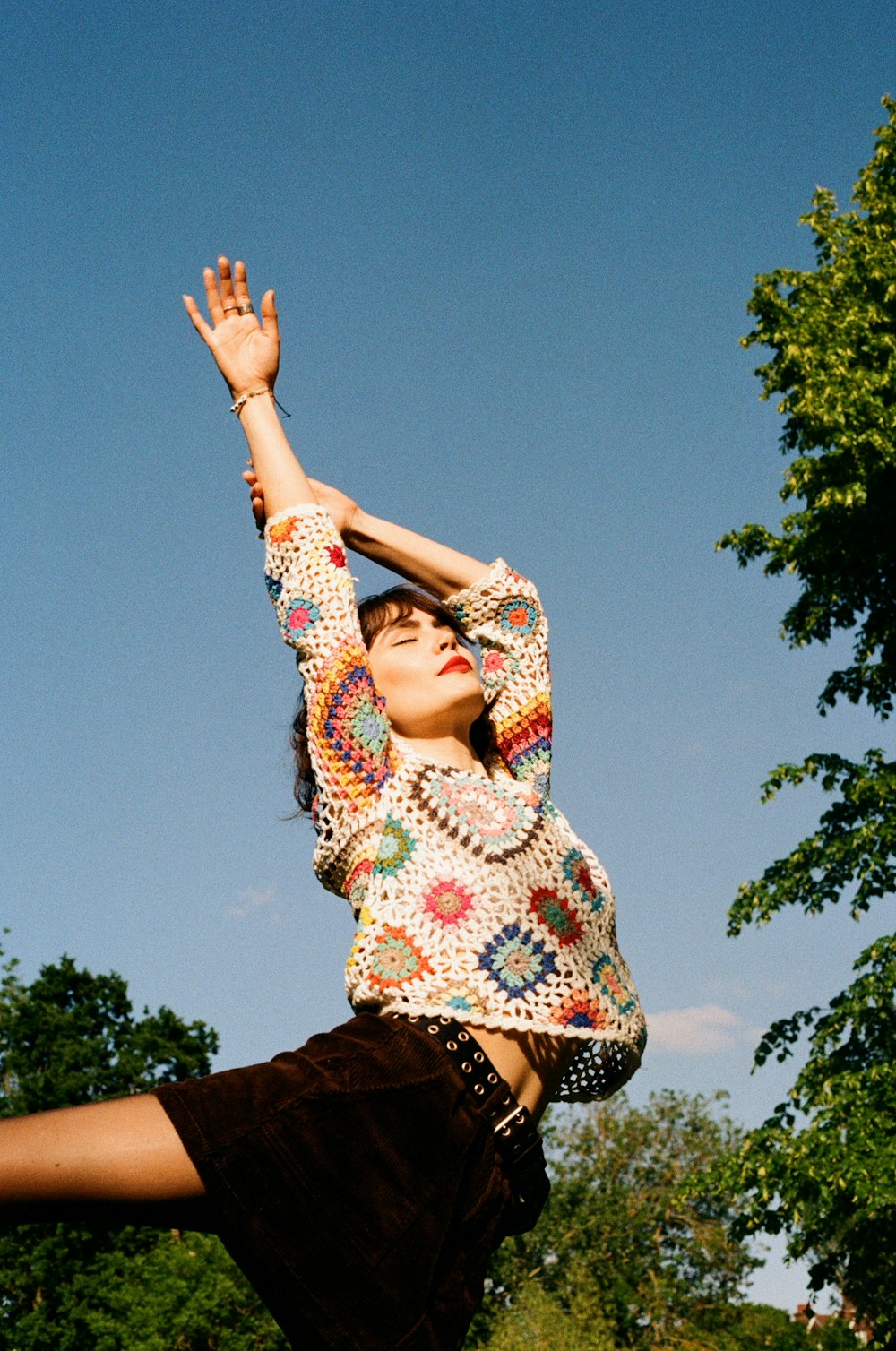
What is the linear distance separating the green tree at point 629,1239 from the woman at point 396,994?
1267 inches

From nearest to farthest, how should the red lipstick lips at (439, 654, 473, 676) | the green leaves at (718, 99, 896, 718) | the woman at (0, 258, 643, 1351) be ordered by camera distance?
the woman at (0, 258, 643, 1351), the red lipstick lips at (439, 654, 473, 676), the green leaves at (718, 99, 896, 718)

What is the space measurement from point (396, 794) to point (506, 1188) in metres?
0.84

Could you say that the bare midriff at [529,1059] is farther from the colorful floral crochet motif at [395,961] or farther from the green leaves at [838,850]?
the green leaves at [838,850]

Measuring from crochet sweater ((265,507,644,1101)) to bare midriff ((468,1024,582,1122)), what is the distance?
0.05 metres

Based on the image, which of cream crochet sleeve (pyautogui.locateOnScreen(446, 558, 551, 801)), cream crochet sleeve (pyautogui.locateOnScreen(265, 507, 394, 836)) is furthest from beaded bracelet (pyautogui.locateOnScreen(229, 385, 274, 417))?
cream crochet sleeve (pyautogui.locateOnScreen(446, 558, 551, 801))

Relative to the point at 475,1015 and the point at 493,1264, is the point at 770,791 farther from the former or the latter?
the point at 493,1264

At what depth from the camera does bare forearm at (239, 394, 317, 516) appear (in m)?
3.14

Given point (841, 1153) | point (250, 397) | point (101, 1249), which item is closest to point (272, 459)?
point (250, 397)

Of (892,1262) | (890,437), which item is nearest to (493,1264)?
Result: (892,1262)

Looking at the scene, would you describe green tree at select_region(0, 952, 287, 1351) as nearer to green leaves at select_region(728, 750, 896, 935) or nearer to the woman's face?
green leaves at select_region(728, 750, 896, 935)

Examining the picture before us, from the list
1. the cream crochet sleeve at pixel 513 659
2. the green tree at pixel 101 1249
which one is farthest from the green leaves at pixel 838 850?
the green tree at pixel 101 1249

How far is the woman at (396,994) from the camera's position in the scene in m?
2.21

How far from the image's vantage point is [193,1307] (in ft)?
68.5

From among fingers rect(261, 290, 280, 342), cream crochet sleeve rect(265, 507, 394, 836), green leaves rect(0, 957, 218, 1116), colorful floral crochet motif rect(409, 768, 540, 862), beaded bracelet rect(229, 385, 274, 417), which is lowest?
colorful floral crochet motif rect(409, 768, 540, 862)
